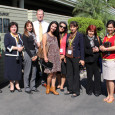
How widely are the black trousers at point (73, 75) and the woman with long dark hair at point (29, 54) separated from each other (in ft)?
3.10

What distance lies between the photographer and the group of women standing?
416cm

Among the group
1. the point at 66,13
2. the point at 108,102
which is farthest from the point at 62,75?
the point at 66,13

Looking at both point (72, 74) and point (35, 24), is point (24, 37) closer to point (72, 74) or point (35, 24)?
point (35, 24)

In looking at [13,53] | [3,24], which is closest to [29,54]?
[13,53]

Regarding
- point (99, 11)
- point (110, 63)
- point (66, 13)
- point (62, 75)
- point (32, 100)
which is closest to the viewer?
point (110, 63)

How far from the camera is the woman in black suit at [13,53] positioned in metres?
4.43

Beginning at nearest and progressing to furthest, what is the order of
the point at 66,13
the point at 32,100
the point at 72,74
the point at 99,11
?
1. the point at 32,100
2. the point at 72,74
3. the point at 99,11
4. the point at 66,13

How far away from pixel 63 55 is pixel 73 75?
2.02 ft

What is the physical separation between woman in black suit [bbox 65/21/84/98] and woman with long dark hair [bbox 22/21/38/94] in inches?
36.9

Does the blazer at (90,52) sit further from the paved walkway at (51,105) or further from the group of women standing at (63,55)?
the paved walkway at (51,105)

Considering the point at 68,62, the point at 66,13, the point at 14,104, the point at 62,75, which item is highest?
the point at 66,13

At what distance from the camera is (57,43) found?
4410 mm

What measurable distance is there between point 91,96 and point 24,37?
239 cm

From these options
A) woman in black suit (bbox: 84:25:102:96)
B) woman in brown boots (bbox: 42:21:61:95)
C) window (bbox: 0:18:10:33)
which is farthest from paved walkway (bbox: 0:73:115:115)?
window (bbox: 0:18:10:33)
